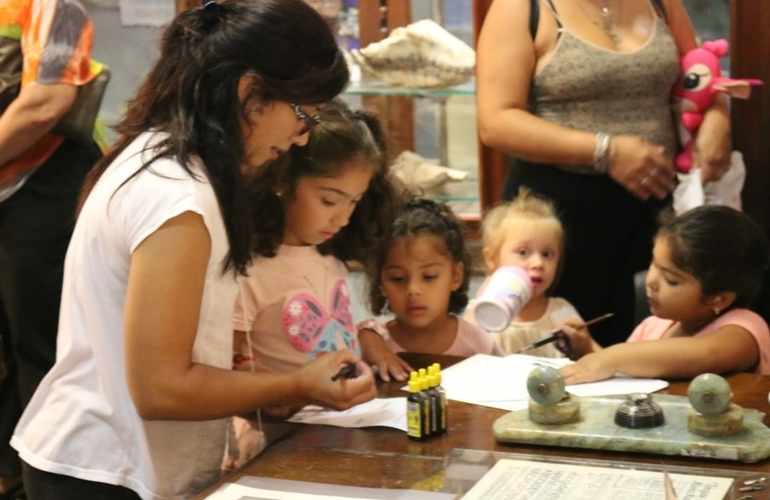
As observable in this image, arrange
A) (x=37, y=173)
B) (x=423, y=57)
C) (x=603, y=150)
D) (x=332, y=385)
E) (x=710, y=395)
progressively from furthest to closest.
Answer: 1. (x=423, y=57)
2. (x=37, y=173)
3. (x=603, y=150)
4. (x=332, y=385)
5. (x=710, y=395)

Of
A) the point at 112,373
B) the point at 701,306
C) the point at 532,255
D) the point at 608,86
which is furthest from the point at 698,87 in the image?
the point at 112,373

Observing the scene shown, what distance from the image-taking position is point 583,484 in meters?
1.50

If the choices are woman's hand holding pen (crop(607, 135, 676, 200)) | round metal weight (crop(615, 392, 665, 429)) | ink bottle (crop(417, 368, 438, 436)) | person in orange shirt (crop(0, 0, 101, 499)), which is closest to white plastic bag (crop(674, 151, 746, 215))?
woman's hand holding pen (crop(607, 135, 676, 200))

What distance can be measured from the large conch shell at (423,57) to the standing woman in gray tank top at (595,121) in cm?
59

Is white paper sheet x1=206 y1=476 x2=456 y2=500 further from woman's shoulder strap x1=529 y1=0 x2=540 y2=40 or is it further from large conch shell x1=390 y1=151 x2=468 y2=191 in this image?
large conch shell x1=390 y1=151 x2=468 y2=191

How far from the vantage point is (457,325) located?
2453mm

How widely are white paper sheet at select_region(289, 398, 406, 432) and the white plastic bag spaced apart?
3.69ft

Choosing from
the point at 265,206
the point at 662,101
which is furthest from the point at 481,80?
the point at 265,206

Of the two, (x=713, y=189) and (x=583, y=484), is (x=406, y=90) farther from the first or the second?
(x=583, y=484)

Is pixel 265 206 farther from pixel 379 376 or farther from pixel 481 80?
pixel 481 80

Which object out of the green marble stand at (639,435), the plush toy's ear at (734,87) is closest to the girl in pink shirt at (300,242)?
the green marble stand at (639,435)

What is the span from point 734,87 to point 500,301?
40.8 inches

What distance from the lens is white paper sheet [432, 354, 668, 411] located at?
6.28 ft

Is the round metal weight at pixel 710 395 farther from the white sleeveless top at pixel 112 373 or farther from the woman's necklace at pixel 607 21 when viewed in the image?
the woman's necklace at pixel 607 21
